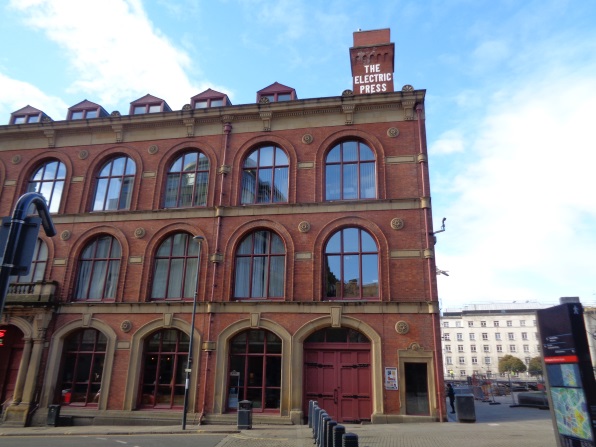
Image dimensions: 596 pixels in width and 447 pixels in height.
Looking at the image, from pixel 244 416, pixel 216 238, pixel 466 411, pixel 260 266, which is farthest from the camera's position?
pixel 216 238

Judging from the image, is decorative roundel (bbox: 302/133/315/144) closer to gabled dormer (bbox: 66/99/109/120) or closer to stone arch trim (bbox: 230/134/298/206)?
stone arch trim (bbox: 230/134/298/206)

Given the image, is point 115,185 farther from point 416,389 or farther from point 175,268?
point 416,389

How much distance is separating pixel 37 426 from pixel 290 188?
16.0 m

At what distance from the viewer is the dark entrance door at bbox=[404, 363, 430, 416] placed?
60.5 feet

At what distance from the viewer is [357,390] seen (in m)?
19.2

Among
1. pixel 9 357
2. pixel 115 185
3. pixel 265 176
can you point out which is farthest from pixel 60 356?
pixel 265 176

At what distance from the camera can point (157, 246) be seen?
74.9 ft

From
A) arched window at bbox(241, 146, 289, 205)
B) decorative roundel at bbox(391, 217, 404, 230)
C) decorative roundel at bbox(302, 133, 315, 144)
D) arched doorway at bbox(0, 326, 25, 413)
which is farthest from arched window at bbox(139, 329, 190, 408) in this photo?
Answer: decorative roundel at bbox(302, 133, 315, 144)

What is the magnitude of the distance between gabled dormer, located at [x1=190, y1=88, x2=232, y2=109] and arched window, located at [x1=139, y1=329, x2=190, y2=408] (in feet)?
41.6

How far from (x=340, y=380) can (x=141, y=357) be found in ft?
31.2

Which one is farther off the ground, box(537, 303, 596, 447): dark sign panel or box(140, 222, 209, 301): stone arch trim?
box(140, 222, 209, 301): stone arch trim

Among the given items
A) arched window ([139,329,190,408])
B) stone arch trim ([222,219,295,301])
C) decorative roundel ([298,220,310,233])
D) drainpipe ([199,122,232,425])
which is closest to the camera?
drainpipe ([199,122,232,425])

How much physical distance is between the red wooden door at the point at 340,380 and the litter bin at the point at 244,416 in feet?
9.63

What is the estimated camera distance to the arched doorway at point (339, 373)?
19078mm
